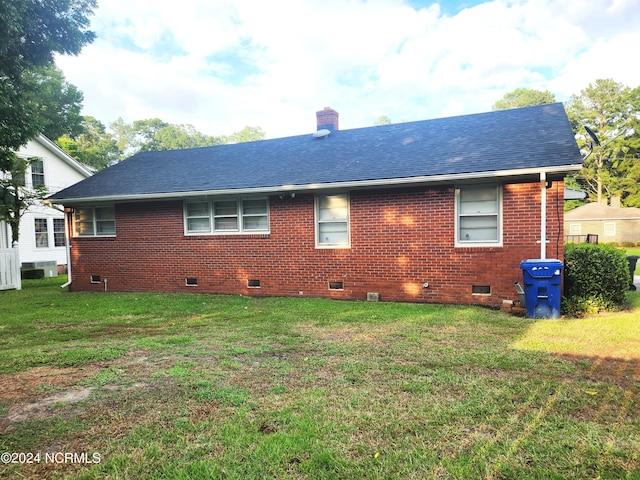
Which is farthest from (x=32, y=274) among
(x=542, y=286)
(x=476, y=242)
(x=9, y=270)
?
(x=542, y=286)

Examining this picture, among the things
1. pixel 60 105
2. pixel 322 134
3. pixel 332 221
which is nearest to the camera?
pixel 332 221

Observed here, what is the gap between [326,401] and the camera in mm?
→ 3652

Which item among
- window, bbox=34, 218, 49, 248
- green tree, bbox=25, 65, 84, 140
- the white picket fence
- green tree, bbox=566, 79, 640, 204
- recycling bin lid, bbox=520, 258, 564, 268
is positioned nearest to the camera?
recycling bin lid, bbox=520, 258, 564, 268

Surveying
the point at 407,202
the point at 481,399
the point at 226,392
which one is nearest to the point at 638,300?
the point at 407,202

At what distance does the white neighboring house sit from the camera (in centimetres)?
1912

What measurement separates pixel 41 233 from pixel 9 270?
723 centimetres

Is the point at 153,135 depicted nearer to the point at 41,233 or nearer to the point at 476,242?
the point at 41,233

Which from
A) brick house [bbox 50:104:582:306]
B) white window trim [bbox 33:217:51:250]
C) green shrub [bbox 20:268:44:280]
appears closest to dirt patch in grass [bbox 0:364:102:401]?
brick house [bbox 50:104:582:306]

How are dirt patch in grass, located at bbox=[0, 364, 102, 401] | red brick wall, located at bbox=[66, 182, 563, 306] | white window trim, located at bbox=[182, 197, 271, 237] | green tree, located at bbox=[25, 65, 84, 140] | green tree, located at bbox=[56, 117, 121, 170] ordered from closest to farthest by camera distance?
dirt patch in grass, located at bbox=[0, 364, 102, 401], red brick wall, located at bbox=[66, 182, 563, 306], white window trim, located at bbox=[182, 197, 271, 237], green tree, located at bbox=[25, 65, 84, 140], green tree, located at bbox=[56, 117, 121, 170]

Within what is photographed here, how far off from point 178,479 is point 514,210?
26.7 feet

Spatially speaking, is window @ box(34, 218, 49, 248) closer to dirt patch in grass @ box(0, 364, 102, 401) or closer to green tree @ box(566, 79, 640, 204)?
dirt patch in grass @ box(0, 364, 102, 401)

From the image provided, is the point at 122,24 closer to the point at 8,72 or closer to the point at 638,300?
the point at 8,72

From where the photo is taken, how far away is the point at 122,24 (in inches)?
610

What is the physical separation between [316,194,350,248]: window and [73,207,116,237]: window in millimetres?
6819
